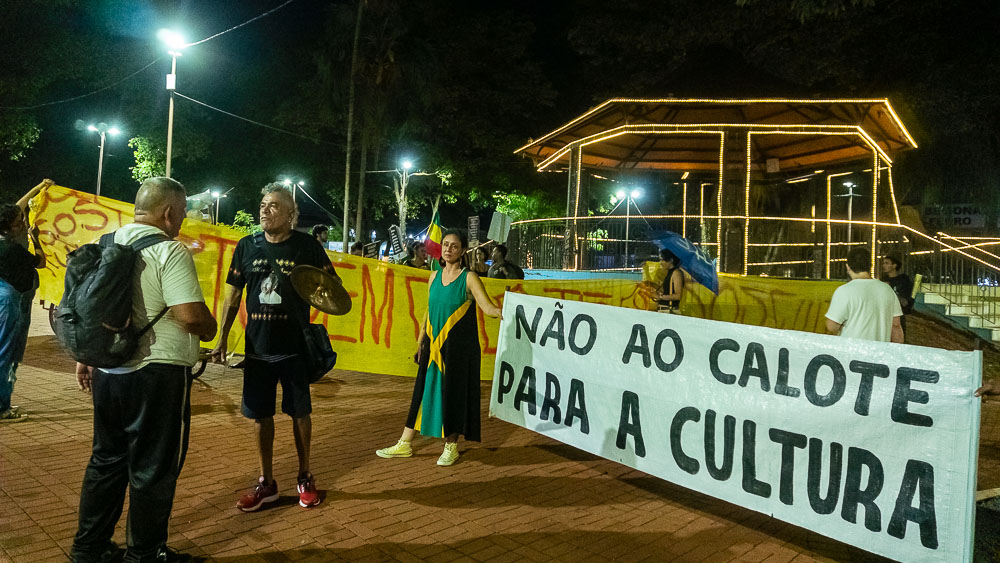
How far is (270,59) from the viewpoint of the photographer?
118 feet

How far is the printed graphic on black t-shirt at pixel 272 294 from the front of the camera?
4109 mm

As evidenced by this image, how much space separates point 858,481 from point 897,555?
0.35 metres

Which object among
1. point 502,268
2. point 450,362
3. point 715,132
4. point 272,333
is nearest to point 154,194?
point 272,333

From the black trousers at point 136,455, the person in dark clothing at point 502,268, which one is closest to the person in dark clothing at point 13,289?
the black trousers at point 136,455

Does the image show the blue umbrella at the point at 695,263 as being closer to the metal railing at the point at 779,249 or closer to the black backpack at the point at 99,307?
the metal railing at the point at 779,249

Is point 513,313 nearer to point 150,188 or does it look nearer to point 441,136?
point 150,188

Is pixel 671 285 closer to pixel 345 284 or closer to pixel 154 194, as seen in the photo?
pixel 345 284

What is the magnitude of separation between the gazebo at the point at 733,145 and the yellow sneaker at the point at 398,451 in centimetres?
827

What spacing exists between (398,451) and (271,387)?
4.76 feet

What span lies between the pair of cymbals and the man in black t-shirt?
3.0 inches

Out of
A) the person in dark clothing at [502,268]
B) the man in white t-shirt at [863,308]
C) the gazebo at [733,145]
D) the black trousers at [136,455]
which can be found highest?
the gazebo at [733,145]

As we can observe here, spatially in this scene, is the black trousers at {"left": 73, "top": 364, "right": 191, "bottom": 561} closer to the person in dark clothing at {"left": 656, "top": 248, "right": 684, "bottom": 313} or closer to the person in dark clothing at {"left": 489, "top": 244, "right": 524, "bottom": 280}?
the person in dark clothing at {"left": 656, "top": 248, "right": 684, "bottom": 313}

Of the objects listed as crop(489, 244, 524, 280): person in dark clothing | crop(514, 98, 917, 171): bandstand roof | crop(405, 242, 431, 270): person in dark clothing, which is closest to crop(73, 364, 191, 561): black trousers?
crop(489, 244, 524, 280): person in dark clothing

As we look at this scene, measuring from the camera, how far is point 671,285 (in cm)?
844
